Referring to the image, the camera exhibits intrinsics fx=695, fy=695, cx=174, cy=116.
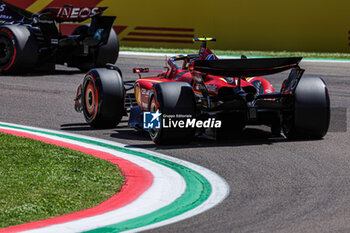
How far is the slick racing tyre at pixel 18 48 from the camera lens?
16.2 meters

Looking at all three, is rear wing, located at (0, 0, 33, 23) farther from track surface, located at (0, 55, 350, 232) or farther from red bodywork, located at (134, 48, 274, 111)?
red bodywork, located at (134, 48, 274, 111)

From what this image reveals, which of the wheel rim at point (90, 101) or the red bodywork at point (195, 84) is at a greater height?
the red bodywork at point (195, 84)

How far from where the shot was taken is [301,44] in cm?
2219

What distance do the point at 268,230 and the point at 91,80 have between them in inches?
211

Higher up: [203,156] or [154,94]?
[154,94]

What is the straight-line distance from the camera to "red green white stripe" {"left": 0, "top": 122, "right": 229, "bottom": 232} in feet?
16.3

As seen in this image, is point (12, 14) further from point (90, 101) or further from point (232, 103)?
point (232, 103)

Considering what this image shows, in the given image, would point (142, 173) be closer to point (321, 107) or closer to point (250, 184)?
point (250, 184)

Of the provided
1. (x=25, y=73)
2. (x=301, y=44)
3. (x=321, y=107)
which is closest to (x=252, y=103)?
(x=321, y=107)

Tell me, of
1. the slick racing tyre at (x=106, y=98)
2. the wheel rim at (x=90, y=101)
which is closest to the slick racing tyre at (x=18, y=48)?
the wheel rim at (x=90, y=101)

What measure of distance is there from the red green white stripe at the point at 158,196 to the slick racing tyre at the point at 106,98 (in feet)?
3.77

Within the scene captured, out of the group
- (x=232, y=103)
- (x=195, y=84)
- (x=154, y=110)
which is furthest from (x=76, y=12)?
(x=232, y=103)

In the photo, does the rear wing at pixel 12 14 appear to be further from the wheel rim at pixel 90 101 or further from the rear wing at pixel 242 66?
the rear wing at pixel 242 66

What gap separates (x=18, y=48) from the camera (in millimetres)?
16188
